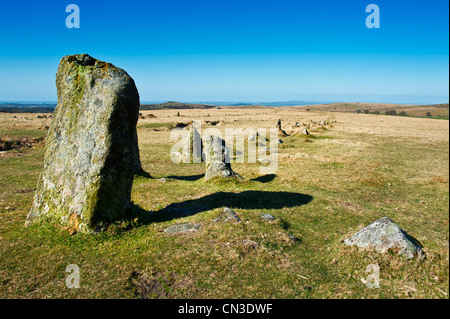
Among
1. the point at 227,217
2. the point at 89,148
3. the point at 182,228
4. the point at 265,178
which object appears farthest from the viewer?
the point at 265,178

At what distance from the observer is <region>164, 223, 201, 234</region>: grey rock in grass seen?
8750mm

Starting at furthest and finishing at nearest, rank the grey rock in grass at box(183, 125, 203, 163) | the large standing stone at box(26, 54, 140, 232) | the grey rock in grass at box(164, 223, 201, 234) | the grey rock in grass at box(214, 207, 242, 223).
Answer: the grey rock in grass at box(183, 125, 203, 163), the grey rock in grass at box(214, 207, 242, 223), the grey rock in grass at box(164, 223, 201, 234), the large standing stone at box(26, 54, 140, 232)

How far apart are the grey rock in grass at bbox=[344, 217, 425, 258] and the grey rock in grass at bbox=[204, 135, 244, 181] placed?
806 centimetres

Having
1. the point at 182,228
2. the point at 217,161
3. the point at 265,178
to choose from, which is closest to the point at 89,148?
the point at 182,228

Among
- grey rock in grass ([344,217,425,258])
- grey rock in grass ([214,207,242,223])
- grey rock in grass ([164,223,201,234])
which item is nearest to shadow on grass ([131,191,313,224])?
grey rock in grass ([164,223,201,234])

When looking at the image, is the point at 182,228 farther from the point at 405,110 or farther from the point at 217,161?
the point at 405,110

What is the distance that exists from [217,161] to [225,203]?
4.39 metres

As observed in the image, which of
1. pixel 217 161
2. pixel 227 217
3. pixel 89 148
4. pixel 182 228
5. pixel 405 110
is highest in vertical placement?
pixel 405 110

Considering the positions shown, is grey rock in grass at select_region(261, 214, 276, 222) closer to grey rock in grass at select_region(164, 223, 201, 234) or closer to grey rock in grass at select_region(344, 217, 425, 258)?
grey rock in grass at select_region(164, 223, 201, 234)

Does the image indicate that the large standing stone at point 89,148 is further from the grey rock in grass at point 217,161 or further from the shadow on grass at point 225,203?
the grey rock in grass at point 217,161

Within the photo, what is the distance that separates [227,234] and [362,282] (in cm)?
359

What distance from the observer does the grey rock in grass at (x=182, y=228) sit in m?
8.75

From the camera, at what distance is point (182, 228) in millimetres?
8945

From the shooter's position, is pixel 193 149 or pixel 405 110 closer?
pixel 193 149
